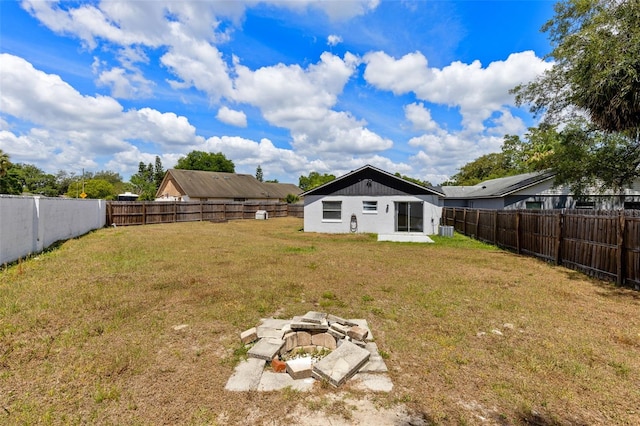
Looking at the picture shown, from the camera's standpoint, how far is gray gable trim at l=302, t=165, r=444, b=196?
17.6m

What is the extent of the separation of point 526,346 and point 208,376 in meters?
4.03

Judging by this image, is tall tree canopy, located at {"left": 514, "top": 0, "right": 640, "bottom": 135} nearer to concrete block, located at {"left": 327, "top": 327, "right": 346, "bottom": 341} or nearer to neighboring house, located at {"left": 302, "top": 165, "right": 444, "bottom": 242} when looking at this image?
neighboring house, located at {"left": 302, "top": 165, "right": 444, "bottom": 242}

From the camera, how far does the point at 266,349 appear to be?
Result: 364 cm

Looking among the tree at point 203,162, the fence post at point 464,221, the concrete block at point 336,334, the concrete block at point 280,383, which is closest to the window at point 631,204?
the fence post at point 464,221

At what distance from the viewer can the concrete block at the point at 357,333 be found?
393 cm

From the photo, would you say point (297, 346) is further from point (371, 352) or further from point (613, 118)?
point (613, 118)

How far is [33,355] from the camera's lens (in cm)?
368

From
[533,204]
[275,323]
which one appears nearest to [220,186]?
[533,204]

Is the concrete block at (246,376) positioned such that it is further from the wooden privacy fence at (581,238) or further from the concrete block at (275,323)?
→ the wooden privacy fence at (581,238)

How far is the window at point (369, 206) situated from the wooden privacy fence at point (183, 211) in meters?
14.1

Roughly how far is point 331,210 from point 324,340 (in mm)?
14844

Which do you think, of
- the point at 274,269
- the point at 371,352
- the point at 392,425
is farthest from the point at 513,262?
the point at 392,425

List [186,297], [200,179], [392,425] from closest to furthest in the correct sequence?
[392,425] → [186,297] → [200,179]

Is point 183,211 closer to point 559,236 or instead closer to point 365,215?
point 365,215
